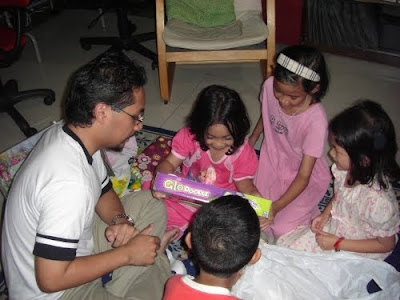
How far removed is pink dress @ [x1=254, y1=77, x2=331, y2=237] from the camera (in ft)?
5.04

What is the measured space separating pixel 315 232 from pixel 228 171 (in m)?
0.40

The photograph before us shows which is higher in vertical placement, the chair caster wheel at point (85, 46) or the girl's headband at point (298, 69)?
the girl's headband at point (298, 69)

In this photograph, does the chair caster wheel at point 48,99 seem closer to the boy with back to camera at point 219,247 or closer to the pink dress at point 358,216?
the pink dress at point 358,216

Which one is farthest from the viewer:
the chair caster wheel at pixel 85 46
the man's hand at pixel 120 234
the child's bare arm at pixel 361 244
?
the chair caster wheel at pixel 85 46

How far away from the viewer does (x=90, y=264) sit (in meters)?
0.98

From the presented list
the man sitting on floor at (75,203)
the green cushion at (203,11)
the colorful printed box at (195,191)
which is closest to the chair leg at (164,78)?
the green cushion at (203,11)

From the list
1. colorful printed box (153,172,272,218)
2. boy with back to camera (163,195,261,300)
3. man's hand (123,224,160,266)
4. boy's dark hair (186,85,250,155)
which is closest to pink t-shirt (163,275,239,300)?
boy with back to camera (163,195,261,300)

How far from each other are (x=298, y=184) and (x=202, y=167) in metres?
0.39

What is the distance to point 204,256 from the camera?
0.83 meters

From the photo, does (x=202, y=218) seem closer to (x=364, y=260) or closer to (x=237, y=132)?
(x=237, y=132)

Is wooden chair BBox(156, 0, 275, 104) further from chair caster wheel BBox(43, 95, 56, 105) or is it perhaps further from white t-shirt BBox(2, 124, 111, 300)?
white t-shirt BBox(2, 124, 111, 300)

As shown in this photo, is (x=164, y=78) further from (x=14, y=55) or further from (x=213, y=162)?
(x=213, y=162)

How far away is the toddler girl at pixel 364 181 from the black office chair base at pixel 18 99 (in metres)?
1.74

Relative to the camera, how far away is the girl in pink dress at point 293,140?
1.35 m
